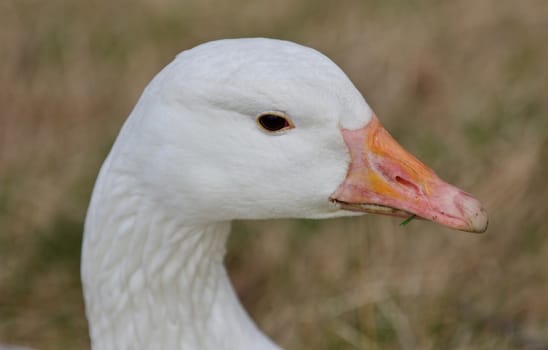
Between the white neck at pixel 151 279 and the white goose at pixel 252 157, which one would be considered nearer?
the white goose at pixel 252 157

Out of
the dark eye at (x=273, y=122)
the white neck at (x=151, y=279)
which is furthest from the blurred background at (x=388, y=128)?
the dark eye at (x=273, y=122)

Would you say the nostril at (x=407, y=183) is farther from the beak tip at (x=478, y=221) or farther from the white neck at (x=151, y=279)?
the white neck at (x=151, y=279)

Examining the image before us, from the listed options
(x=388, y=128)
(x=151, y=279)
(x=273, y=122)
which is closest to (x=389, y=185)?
(x=273, y=122)

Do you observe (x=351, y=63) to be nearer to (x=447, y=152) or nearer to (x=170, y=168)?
(x=447, y=152)

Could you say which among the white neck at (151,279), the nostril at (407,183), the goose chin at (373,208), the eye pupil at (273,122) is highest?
the eye pupil at (273,122)

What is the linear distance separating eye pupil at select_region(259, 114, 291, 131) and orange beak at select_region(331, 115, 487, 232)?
0.16 m

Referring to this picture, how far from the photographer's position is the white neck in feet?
8.24

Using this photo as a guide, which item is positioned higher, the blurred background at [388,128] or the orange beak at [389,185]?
the orange beak at [389,185]

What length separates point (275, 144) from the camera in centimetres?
227

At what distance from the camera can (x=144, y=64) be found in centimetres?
554

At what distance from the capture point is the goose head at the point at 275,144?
2.23 metres

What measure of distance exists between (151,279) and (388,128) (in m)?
2.60

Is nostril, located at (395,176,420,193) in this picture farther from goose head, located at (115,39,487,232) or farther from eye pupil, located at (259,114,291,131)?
eye pupil, located at (259,114,291,131)

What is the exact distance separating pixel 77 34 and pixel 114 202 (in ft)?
11.2
